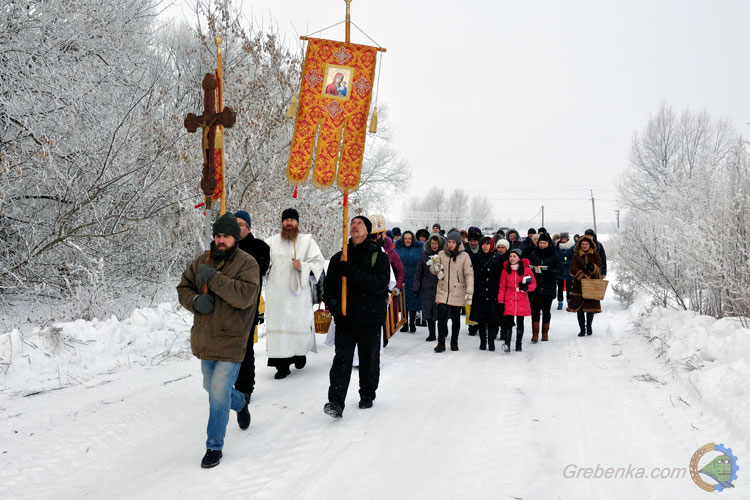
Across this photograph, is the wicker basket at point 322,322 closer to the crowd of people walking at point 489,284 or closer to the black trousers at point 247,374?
the black trousers at point 247,374

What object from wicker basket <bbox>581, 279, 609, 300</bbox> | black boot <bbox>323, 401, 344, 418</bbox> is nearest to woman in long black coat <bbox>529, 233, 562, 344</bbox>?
wicker basket <bbox>581, 279, 609, 300</bbox>

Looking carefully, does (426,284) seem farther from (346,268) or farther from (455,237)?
(346,268)

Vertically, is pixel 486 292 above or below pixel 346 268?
below

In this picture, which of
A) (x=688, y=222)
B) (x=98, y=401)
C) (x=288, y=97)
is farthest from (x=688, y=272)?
(x=288, y=97)

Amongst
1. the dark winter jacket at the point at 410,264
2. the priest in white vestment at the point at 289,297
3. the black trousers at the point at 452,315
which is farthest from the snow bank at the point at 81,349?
the dark winter jacket at the point at 410,264

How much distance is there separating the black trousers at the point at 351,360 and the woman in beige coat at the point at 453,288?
3102 mm

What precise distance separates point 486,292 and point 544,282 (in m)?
1.33

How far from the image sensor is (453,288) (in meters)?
8.59

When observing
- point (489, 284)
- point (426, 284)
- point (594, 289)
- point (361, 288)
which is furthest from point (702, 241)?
point (361, 288)

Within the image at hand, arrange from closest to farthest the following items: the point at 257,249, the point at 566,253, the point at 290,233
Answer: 1. the point at 257,249
2. the point at 290,233
3. the point at 566,253

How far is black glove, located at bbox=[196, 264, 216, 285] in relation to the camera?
12.7 ft

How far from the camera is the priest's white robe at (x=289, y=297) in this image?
21.6ft

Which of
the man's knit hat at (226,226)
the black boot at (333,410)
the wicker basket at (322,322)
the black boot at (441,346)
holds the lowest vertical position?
the black boot at (441,346)

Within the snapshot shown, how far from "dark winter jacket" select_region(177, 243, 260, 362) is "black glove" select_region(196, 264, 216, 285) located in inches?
1.7
